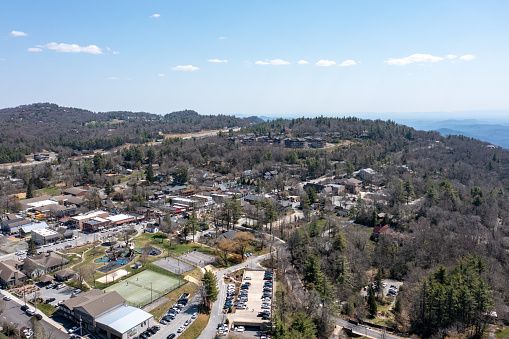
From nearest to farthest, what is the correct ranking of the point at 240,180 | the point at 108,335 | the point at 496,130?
the point at 108,335
the point at 240,180
the point at 496,130

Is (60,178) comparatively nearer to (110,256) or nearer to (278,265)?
(110,256)

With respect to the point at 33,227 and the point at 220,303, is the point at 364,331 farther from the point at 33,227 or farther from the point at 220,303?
the point at 33,227

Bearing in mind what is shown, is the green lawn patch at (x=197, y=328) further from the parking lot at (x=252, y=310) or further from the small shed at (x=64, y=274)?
the small shed at (x=64, y=274)

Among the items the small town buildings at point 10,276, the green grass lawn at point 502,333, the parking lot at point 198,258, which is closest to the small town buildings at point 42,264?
the small town buildings at point 10,276

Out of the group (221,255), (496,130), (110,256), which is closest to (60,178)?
(110,256)

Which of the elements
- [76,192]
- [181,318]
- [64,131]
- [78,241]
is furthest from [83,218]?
[64,131]

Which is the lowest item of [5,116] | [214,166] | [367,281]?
[367,281]
